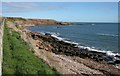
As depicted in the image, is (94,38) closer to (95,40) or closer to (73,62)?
(95,40)

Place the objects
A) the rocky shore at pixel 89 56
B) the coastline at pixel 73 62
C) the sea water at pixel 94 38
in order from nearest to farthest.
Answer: the coastline at pixel 73 62, the rocky shore at pixel 89 56, the sea water at pixel 94 38

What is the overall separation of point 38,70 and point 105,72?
10597 millimetres

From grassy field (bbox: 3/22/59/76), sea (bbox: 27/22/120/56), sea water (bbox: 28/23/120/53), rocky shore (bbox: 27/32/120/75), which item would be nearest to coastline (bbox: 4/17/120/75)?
rocky shore (bbox: 27/32/120/75)

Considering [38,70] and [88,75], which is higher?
[38,70]

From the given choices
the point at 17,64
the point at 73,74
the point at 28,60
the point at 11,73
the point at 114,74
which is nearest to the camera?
the point at 11,73

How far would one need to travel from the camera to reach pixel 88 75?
24.2m

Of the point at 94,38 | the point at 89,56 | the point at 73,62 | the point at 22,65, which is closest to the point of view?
the point at 22,65

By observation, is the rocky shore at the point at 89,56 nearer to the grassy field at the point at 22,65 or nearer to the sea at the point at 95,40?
the sea at the point at 95,40

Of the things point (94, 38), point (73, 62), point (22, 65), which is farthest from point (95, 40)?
point (22, 65)

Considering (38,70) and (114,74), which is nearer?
(38,70)

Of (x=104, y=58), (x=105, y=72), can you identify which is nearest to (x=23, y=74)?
(x=105, y=72)

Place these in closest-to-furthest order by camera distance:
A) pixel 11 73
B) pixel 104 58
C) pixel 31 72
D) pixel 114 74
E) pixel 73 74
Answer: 1. pixel 11 73
2. pixel 31 72
3. pixel 73 74
4. pixel 114 74
5. pixel 104 58

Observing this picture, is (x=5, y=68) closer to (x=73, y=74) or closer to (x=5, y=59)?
(x=5, y=59)

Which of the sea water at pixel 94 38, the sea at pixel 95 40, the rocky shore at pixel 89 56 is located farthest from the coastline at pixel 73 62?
the sea water at pixel 94 38
